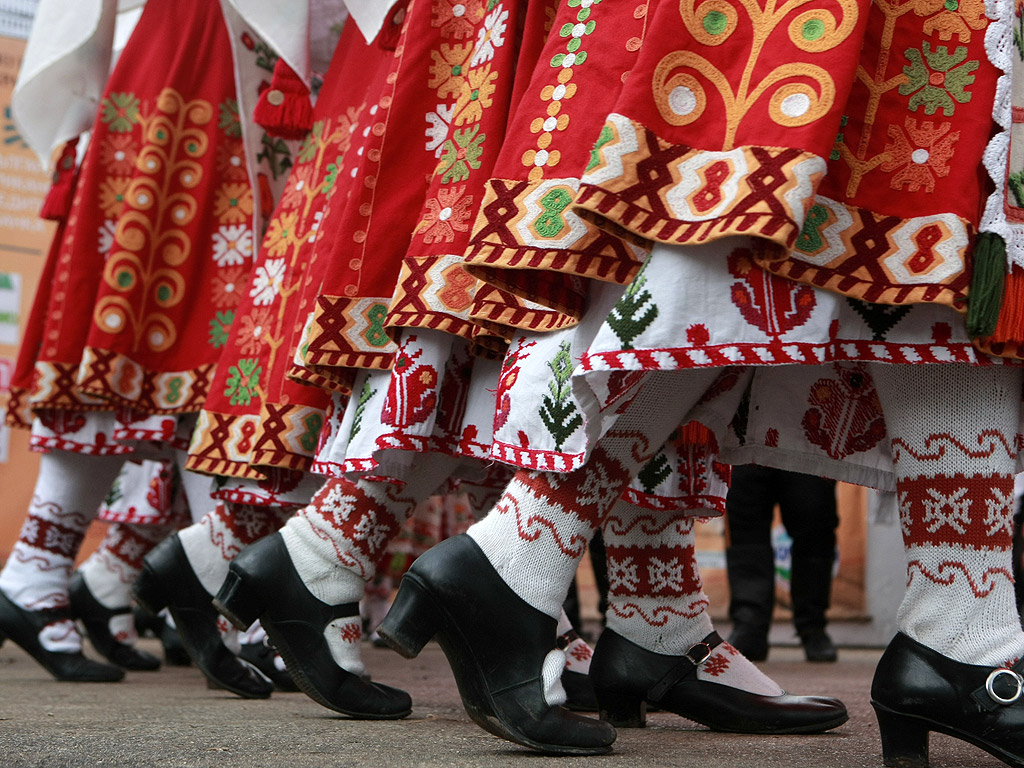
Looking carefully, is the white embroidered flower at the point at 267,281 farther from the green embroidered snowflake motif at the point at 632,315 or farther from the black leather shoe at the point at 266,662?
the green embroidered snowflake motif at the point at 632,315

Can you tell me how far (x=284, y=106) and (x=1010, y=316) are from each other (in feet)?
4.20

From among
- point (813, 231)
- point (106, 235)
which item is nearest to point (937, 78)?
point (813, 231)

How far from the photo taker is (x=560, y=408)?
993 mm

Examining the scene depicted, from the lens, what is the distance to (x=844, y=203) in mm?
937

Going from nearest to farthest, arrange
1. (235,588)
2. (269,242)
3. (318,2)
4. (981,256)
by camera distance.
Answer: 1. (981,256)
2. (235,588)
3. (269,242)
4. (318,2)

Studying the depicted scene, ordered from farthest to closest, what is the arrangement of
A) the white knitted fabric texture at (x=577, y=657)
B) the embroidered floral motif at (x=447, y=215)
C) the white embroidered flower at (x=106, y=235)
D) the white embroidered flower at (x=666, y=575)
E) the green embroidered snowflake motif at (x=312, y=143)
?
the white embroidered flower at (x=106, y=235) → the green embroidered snowflake motif at (x=312, y=143) → the white knitted fabric texture at (x=577, y=657) → the white embroidered flower at (x=666, y=575) → the embroidered floral motif at (x=447, y=215)

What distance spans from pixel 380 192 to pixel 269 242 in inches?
20.3

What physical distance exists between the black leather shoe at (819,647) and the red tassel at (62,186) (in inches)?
85.2

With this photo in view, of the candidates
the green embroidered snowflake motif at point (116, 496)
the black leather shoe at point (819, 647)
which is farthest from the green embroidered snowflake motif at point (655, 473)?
the black leather shoe at point (819, 647)

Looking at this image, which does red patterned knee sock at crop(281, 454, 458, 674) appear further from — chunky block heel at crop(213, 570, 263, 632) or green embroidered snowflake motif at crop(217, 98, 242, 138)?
green embroidered snowflake motif at crop(217, 98, 242, 138)

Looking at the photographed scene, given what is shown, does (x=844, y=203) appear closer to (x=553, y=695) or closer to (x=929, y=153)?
(x=929, y=153)

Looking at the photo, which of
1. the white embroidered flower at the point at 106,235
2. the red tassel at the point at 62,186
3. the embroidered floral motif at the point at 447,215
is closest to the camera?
the embroidered floral motif at the point at 447,215

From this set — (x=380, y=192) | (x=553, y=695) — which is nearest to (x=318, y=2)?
(x=380, y=192)

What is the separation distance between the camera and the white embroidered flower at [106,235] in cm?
214
